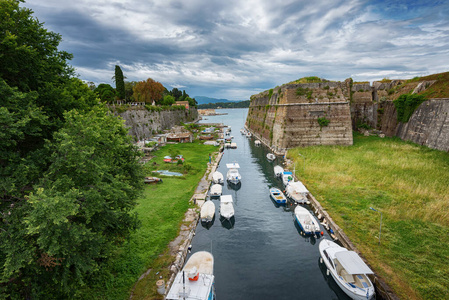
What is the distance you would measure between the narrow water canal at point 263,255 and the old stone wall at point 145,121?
29.4 metres

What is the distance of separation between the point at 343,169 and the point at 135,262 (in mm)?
24043

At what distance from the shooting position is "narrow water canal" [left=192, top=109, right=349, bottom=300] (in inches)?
477

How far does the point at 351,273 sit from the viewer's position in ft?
36.2

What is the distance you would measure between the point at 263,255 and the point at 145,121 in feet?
157

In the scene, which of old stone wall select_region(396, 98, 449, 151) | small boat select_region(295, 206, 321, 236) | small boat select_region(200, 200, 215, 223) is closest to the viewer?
small boat select_region(295, 206, 321, 236)

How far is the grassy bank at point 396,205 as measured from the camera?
11188 mm

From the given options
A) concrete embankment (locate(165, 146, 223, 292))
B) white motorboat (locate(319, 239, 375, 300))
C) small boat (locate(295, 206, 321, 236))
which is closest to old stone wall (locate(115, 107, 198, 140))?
concrete embankment (locate(165, 146, 223, 292))

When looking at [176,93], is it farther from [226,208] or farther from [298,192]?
[226,208]

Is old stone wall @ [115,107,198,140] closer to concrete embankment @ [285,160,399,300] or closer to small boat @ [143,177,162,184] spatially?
small boat @ [143,177,162,184]

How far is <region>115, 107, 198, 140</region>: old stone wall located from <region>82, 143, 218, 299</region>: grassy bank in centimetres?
2221

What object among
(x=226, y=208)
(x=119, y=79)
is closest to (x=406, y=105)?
(x=226, y=208)

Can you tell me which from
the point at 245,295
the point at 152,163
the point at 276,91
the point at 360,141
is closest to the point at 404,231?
the point at 245,295

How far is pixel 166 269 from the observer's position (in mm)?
12297

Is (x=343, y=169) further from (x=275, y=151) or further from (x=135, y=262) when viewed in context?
(x=135, y=262)
